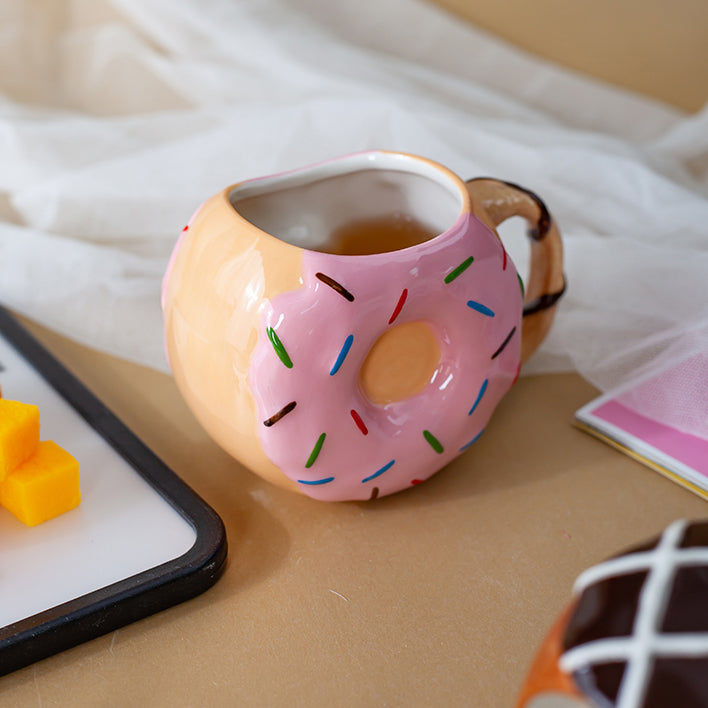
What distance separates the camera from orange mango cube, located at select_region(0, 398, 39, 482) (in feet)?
1.06

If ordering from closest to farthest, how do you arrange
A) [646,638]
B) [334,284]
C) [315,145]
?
1. [646,638]
2. [334,284]
3. [315,145]

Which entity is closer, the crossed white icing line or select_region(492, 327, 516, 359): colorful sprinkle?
the crossed white icing line

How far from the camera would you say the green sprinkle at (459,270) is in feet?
1.05

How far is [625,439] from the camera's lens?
41 cm

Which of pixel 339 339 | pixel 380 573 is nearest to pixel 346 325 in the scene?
pixel 339 339

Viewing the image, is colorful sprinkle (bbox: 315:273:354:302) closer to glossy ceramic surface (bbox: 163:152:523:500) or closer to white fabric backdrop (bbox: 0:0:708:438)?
glossy ceramic surface (bbox: 163:152:523:500)

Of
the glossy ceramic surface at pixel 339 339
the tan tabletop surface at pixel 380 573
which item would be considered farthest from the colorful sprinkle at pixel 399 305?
the tan tabletop surface at pixel 380 573

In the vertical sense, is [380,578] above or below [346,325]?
below

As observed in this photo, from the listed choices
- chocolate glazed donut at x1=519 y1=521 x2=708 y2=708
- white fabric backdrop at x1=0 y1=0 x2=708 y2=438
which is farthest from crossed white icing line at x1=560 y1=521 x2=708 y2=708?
white fabric backdrop at x1=0 y1=0 x2=708 y2=438

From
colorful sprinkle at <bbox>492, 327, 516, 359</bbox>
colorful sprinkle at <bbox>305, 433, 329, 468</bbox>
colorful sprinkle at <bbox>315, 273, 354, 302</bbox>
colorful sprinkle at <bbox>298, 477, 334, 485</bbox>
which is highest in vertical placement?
colorful sprinkle at <bbox>315, 273, 354, 302</bbox>

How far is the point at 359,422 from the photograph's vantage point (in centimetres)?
33

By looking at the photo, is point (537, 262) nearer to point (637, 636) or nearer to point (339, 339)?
point (339, 339)

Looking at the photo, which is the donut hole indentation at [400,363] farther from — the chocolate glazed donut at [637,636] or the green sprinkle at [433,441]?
the chocolate glazed donut at [637,636]

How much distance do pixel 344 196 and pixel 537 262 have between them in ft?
0.34
